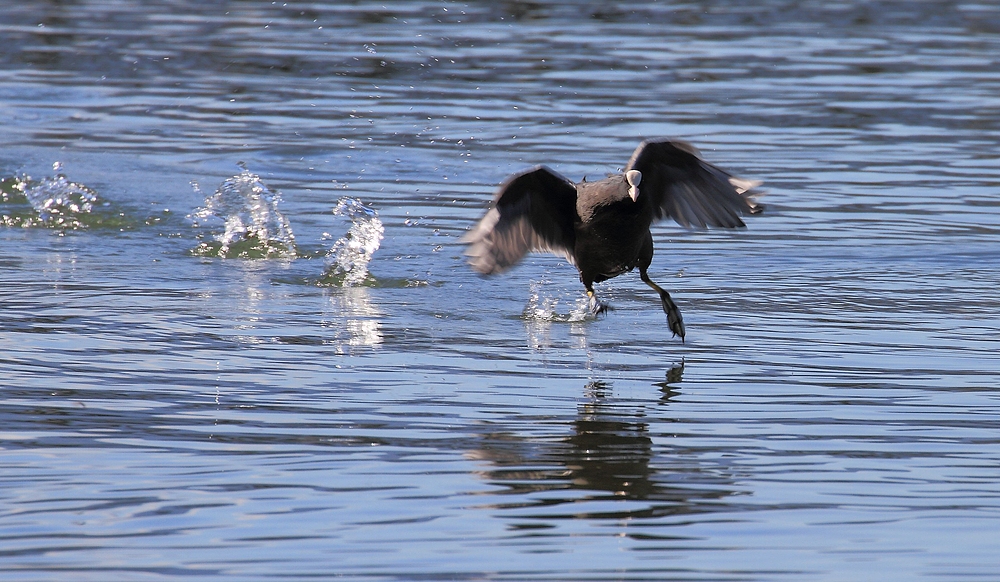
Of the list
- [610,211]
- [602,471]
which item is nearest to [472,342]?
[610,211]

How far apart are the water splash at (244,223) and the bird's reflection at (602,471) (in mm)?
3894

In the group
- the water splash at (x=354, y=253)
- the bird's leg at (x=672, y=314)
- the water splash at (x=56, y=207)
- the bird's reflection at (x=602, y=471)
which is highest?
the water splash at (x=56, y=207)

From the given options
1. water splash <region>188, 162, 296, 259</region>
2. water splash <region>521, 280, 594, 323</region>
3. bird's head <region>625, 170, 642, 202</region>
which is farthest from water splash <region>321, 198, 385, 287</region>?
bird's head <region>625, 170, 642, 202</region>

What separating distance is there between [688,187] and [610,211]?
20.3 inches

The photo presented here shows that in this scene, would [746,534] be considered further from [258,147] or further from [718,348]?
[258,147]

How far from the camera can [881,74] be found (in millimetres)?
16531

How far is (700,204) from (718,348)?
3.13 feet

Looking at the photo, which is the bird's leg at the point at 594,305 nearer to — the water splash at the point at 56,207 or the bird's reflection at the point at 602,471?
the bird's reflection at the point at 602,471

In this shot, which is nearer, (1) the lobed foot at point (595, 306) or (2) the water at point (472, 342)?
(2) the water at point (472, 342)

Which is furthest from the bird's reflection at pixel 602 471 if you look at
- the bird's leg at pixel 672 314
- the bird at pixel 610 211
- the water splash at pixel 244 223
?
the water splash at pixel 244 223

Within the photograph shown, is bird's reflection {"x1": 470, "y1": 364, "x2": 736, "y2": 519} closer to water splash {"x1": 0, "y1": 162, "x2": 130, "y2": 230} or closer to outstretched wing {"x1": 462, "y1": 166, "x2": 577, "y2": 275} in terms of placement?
outstretched wing {"x1": 462, "y1": 166, "x2": 577, "y2": 275}

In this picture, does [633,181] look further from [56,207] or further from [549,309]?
[56,207]

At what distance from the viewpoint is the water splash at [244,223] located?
9.16m

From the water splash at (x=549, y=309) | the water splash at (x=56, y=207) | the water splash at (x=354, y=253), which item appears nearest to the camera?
the water splash at (x=549, y=309)
